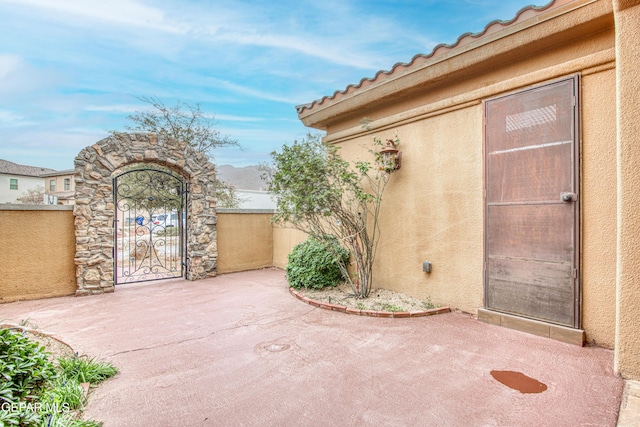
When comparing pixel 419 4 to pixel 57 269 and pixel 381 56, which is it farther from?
pixel 57 269

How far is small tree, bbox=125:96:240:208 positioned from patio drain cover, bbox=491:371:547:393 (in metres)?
10.5

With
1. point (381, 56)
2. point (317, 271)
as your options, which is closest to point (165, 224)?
point (317, 271)

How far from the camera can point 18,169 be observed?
31.1 m

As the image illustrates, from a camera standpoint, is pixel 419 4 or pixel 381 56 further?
pixel 381 56

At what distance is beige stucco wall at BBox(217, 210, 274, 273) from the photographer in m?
7.71

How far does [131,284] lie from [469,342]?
260 inches

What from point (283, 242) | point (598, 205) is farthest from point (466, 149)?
point (283, 242)

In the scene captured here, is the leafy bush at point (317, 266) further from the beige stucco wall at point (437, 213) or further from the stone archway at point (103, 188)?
the stone archway at point (103, 188)

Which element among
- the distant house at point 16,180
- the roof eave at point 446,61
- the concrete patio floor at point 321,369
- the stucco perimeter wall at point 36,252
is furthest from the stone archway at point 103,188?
the distant house at point 16,180

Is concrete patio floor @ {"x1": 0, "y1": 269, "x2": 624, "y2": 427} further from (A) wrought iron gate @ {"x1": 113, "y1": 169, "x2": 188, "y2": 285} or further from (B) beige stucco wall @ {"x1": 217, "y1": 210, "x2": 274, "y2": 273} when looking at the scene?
(B) beige stucco wall @ {"x1": 217, "y1": 210, "x2": 274, "y2": 273}

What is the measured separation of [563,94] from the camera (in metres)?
3.36

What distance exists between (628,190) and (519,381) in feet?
5.99

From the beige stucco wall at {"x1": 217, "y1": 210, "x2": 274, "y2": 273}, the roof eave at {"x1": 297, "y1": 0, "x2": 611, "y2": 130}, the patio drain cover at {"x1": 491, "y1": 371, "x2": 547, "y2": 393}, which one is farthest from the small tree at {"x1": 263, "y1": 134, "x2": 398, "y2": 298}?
the beige stucco wall at {"x1": 217, "y1": 210, "x2": 274, "y2": 273}

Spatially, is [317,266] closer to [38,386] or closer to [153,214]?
[153,214]
